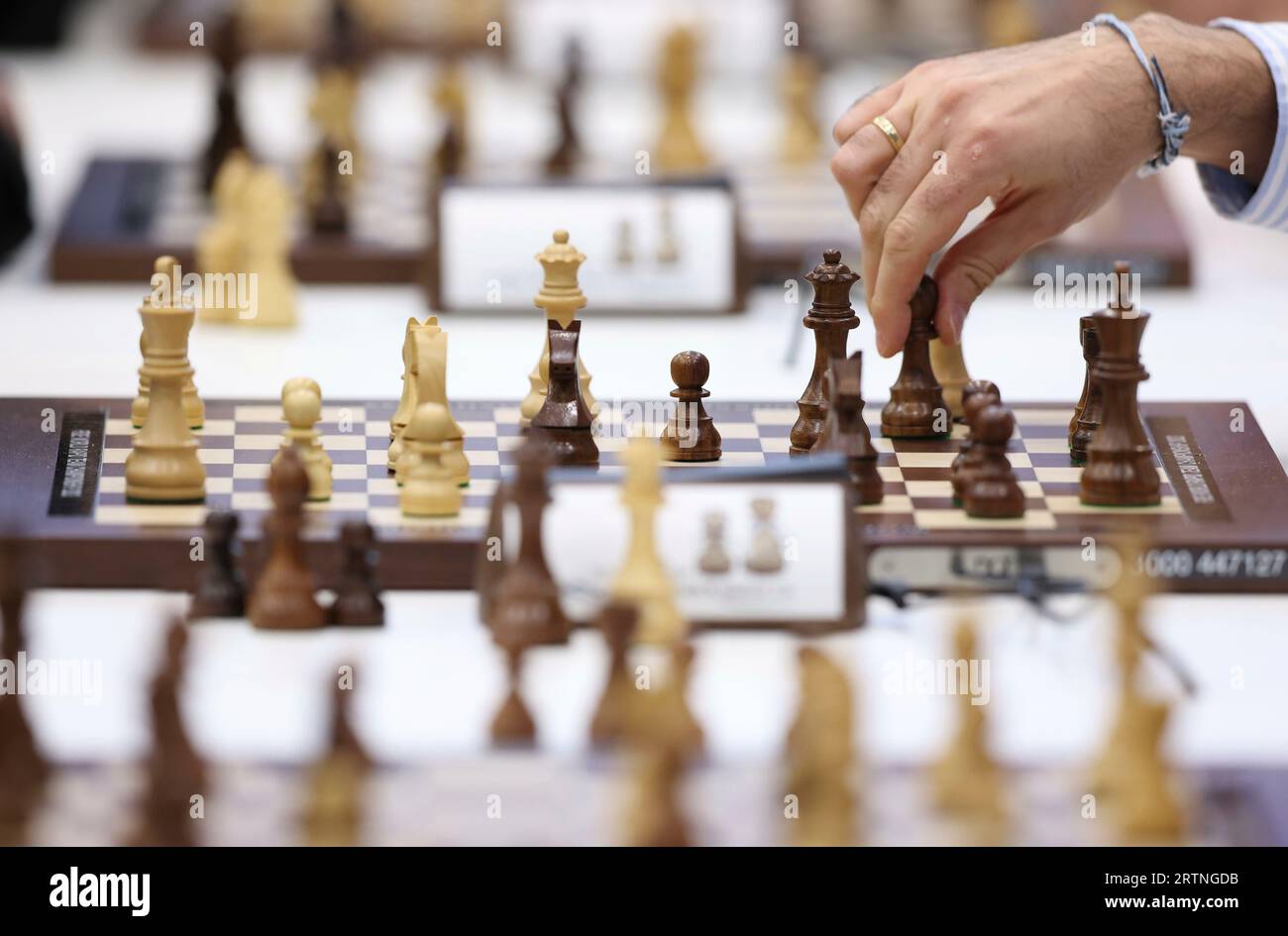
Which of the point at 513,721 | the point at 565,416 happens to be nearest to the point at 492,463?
the point at 565,416

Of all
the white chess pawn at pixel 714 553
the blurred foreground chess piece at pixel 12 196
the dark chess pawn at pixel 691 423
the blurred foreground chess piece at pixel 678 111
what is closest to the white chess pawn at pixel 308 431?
the dark chess pawn at pixel 691 423

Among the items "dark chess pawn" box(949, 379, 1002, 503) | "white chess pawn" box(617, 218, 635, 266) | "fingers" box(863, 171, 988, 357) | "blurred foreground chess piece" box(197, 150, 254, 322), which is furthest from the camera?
"blurred foreground chess piece" box(197, 150, 254, 322)

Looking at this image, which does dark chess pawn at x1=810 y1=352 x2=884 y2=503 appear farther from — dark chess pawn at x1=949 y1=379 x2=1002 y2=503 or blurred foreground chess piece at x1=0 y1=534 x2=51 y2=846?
blurred foreground chess piece at x1=0 y1=534 x2=51 y2=846

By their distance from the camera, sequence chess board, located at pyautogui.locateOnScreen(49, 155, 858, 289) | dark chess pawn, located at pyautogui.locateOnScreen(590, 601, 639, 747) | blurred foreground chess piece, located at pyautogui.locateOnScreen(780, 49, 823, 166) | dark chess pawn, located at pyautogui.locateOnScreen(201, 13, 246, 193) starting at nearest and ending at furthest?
dark chess pawn, located at pyautogui.locateOnScreen(590, 601, 639, 747), chess board, located at pyautogui.locateOnScreen(49, 155, 858, 289), dark chess pawn, located at pyautogui.locateOnScreen(201, 13, 246, 193), blurred foreground chess piece, located at pyautogui.locateOnScreen(780, 49, 823, 166)

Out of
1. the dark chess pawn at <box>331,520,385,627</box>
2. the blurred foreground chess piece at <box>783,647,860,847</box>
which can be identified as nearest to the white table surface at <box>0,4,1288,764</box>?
the dark chess pawn at <box>331,520,385,627</box>

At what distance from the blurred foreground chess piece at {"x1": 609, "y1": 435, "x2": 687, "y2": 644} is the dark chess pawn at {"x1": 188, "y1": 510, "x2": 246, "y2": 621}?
34 cm

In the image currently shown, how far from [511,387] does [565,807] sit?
4.50ft

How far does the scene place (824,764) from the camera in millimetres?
1548

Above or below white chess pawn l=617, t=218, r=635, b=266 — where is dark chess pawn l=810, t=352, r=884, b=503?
below

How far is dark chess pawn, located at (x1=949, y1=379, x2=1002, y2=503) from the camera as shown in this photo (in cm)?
220

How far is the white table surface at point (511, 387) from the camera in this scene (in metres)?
1.75

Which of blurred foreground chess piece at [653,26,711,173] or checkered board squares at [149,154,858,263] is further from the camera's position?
blurred foreground chess piece at [653,26,711,173]

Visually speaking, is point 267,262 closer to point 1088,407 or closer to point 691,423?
point 691,423
